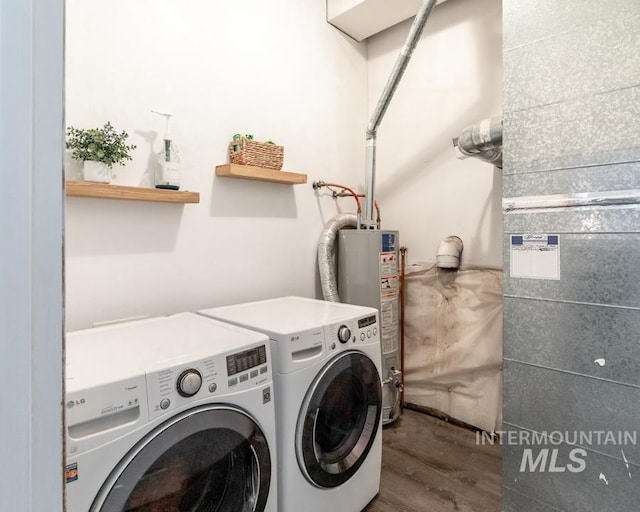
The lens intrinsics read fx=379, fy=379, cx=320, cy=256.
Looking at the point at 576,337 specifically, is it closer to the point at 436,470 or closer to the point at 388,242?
the point at 436,470

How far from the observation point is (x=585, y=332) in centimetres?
143

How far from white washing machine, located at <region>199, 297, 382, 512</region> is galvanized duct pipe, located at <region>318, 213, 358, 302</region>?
513mm

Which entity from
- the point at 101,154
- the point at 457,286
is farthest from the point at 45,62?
the point at 457,286

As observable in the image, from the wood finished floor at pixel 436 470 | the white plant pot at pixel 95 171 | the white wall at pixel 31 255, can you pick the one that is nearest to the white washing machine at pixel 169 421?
the white wall at pixel 31 255

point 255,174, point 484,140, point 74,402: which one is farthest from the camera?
point 255,174

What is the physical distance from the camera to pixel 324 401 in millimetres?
1521

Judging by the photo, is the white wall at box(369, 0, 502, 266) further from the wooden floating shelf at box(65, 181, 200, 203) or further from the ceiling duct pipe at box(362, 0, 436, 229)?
the wooden floating shelf at box(65, 181, 200, 203)

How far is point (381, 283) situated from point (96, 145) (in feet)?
5.47

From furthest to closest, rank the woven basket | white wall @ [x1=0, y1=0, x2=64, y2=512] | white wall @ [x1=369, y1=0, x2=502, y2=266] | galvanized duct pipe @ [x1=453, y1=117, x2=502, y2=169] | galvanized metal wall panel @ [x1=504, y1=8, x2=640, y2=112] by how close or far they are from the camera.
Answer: white wall @ [x1=369, y1=0, x2=502, y2=266] → the woven basket → galvanized duct pipe @ [x1=453, y1=117, x2=502, y2=169] → galvanized metal wall panel @ [x1=504, y1=8, x2=640, y2=112] → white wall @ [x1=0, y1=0, x2=64, y2=512]

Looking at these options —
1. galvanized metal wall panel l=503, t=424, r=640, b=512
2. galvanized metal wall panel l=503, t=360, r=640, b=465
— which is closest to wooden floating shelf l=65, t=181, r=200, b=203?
galvanized metal wall panel l=503, t=360, r=640, b=465

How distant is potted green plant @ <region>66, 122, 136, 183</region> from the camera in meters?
1.51

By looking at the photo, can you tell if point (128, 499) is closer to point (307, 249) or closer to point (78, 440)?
point (78, 440)

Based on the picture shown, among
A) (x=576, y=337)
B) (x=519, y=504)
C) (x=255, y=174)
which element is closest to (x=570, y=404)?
(x=576, y=337)

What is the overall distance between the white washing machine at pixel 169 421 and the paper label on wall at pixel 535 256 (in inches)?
43.0
